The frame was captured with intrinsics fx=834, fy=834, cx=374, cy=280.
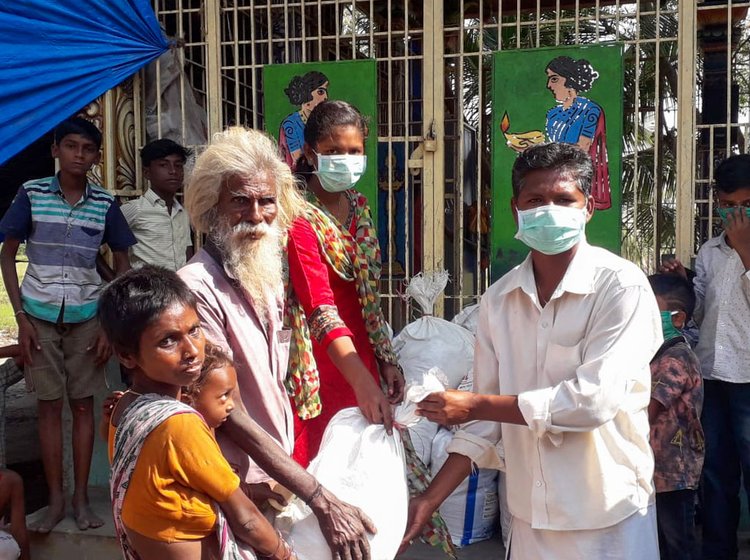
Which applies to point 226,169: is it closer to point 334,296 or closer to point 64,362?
point 334,296

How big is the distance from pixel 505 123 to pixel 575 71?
45 centimetres

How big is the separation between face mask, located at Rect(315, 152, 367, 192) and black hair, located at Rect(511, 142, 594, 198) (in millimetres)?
689

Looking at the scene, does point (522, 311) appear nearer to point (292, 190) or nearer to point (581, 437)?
point (581, 437)

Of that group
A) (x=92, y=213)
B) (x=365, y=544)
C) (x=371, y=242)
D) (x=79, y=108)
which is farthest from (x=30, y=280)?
(x=365, y=544)

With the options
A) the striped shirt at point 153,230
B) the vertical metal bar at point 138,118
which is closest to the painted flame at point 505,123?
the striped shirt at point 153,230

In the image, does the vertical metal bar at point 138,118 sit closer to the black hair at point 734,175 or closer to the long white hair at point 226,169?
the long white hair at point 226,169

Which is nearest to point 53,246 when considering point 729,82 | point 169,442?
point 169,442

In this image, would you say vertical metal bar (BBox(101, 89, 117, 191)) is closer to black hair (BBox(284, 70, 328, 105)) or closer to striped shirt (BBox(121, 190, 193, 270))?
striped shirt (BBox(121, 190, 193, 270))

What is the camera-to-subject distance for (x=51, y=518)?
13.6 feet

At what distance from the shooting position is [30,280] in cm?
416

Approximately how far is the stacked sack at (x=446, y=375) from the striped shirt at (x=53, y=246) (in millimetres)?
1641

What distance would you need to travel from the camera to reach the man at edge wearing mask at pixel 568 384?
1.97 m

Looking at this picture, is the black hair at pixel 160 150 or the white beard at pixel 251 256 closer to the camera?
the white beard at pixel 251 256

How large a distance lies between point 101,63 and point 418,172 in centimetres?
186
